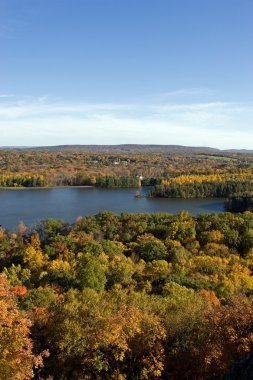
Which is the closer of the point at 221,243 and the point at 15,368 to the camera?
the point at 15,368

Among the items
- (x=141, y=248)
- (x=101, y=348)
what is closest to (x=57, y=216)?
(x=141, y=248)

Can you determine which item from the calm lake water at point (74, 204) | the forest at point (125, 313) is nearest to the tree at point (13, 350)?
the forest at point (125, 313)

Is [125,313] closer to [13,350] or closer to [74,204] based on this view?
[13,350]

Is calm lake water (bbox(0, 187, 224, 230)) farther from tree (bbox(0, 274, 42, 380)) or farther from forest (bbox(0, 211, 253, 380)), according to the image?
tree (bbox(0, 274, 42, 380))

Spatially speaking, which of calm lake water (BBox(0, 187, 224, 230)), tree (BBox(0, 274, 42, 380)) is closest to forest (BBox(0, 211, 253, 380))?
tree (BBox(0, 274, 42, 380))

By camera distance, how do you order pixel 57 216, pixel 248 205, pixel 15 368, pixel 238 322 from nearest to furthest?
pixel 15 368, pixel 238 322, pixel 57 216, pixel 248 205

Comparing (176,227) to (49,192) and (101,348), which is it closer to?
(101,348)

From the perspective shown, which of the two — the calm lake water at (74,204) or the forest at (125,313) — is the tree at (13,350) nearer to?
the forest at (125,313)
